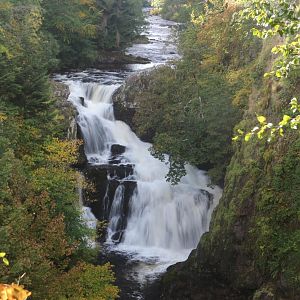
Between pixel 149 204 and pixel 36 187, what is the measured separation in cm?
837

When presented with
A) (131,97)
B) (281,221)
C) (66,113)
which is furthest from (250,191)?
(131,97)

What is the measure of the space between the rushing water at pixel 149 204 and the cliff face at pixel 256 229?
2607 millimetres

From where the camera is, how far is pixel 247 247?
14.0 metres

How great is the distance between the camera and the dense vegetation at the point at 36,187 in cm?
1103

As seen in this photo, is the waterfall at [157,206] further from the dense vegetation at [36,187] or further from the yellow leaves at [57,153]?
the yellow leaves at [57,153]

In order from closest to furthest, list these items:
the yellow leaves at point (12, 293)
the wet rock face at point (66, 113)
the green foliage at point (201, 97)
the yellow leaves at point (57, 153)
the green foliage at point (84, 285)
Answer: the yellow leaves at point (12, 293)
the green foliage at point (84, 285)
the yellow leaves at point (57, 153)
the green foliage at point (201, 97)
the wet rock face at point (66, 113)

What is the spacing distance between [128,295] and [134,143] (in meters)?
10.6

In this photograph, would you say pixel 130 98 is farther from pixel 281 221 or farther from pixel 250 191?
pixel 281 221

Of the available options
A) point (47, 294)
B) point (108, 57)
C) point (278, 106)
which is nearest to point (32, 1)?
point (108, 57)

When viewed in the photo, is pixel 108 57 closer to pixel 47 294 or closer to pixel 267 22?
pixel 47 294

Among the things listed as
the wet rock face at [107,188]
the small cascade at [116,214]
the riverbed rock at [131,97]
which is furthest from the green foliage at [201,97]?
the small cascade at [116,214]

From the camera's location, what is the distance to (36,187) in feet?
46.0

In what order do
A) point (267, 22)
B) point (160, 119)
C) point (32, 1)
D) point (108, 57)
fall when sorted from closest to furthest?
point (267, 22) → point (160, 119) → point (32, 1) → point (108, 57)

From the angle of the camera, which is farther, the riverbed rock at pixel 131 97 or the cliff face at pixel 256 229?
the riverbed rock at pixel 131 97
